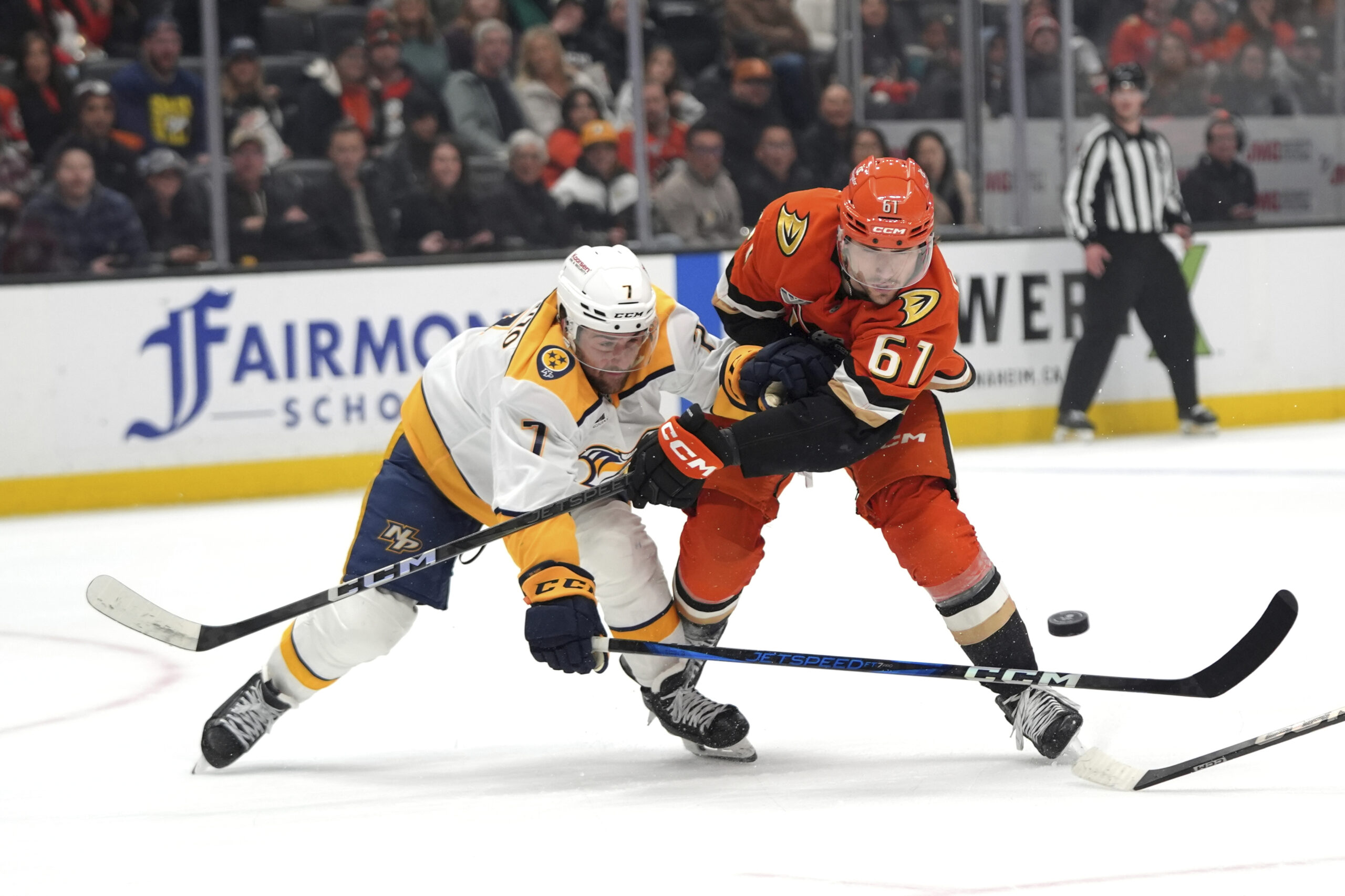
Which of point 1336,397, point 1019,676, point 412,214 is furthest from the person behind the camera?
point 1336,397

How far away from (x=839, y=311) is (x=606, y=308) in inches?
18.3

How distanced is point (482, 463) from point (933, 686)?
3.35 ft

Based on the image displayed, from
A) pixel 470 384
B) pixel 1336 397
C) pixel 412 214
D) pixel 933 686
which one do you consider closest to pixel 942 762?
pixel 933 686

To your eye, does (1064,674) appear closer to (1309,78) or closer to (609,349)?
(609,349)

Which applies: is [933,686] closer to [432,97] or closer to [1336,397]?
[432,97]

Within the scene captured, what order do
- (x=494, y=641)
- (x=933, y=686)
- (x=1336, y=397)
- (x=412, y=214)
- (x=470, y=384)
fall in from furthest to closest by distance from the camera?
(x=1336, y=397) < (x=412, y=214) < (x=494, y=641) < (x=933, y=686) < (x=470, y=384)

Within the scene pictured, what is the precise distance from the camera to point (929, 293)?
8.71 feet

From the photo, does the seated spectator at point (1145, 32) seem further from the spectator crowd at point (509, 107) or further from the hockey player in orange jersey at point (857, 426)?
the hockey player in orange jersey at point (857, 426)

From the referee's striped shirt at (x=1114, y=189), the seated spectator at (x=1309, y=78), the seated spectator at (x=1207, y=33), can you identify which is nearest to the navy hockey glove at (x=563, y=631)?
the referee's striped shirt at (x=1114, y=189)

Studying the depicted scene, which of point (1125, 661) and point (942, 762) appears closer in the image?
point (942, 762)

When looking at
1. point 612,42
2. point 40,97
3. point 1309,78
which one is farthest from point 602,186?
point 1309,78

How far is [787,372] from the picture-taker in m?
2.68

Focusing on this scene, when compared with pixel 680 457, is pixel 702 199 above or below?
above

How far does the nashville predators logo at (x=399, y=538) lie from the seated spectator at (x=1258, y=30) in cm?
629
